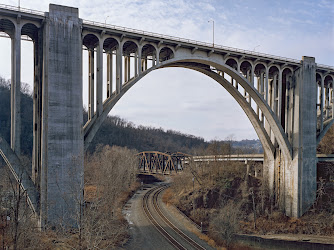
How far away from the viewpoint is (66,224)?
1997cm

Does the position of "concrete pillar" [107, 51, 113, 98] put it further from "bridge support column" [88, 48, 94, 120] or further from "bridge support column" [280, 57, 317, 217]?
"bridge support column" [280, 57, 317, 217]

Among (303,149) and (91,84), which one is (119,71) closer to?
(91,84)

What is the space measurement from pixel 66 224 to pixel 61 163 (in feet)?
12.5

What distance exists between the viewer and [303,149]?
A: 30.3 meters

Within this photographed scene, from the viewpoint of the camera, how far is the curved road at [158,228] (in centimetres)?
2277

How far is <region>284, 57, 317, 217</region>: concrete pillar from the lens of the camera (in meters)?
30.3

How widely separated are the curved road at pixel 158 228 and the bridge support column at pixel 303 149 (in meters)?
10.4

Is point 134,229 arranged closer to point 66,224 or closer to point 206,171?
point 66,224

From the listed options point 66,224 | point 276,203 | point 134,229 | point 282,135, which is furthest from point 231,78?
point 66,224

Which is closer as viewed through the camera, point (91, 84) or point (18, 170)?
point (18, 170)

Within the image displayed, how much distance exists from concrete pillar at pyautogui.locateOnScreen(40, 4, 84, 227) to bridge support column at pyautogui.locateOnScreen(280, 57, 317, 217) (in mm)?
20430

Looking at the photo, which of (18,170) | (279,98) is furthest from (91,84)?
(279,98)

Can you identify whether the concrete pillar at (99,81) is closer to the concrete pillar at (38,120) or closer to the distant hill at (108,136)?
the concrete pillar at (38,120)

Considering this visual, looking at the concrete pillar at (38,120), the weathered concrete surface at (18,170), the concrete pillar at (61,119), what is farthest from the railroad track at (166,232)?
the concrete pillar at (38,120)
